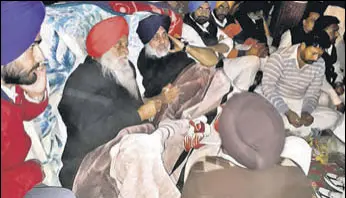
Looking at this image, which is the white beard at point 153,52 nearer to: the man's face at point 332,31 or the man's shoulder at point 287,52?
the man's shoulder at point 287,52

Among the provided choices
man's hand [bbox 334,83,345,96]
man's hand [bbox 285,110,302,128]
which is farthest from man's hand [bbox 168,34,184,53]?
man's hand [bbox 334,83,345,96]

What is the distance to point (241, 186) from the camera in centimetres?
158

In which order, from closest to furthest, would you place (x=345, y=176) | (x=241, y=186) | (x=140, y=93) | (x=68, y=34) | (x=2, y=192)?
(x=2, y=192), (x=68, y=34), (x=140, y=93), (x=241, y=186), (x=345, y=176)

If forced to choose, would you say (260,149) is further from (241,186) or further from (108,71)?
(108,71)

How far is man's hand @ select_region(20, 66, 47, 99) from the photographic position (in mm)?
1269

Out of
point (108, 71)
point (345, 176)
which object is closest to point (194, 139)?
point (108, 71)

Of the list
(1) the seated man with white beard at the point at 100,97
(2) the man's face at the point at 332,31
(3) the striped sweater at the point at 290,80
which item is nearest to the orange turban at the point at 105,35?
(1) the seated man with white beard at the point at 100,97

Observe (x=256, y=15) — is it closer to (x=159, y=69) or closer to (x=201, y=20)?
(x=201, y=20)

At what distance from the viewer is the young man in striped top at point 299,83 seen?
1.76 metres

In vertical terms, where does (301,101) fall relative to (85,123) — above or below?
below

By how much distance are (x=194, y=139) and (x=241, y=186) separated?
0.65 feet

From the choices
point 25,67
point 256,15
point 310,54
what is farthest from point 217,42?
point 25,67

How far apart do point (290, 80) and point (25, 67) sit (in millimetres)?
906

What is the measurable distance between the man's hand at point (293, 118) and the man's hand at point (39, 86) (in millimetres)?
827
